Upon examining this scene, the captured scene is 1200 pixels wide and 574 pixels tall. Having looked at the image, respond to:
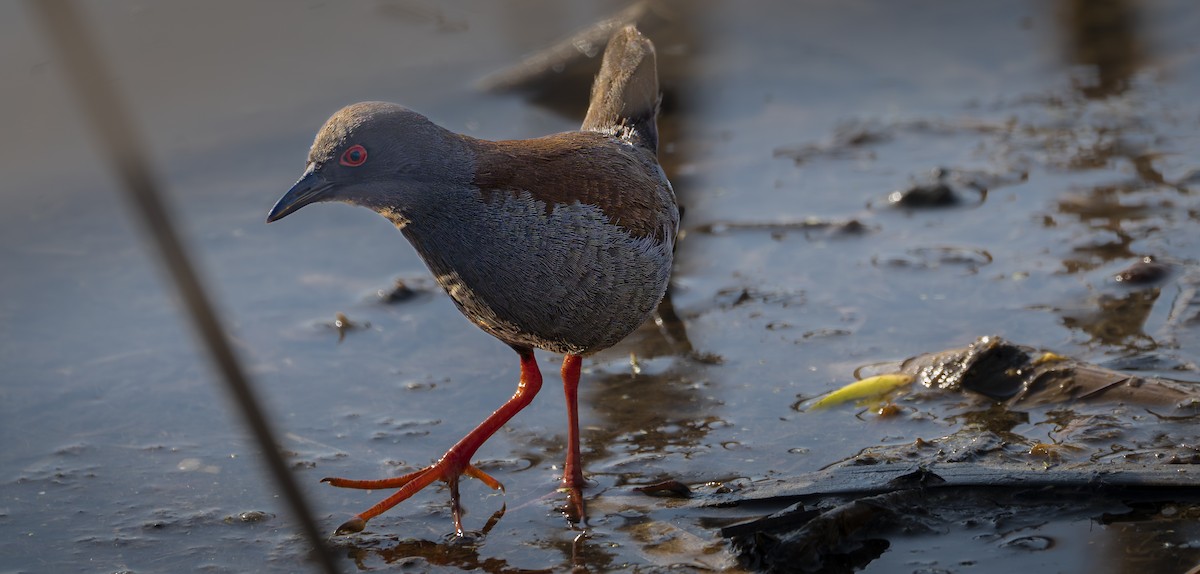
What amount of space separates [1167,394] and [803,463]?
4.26 feet

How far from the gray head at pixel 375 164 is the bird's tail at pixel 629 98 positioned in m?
1.31

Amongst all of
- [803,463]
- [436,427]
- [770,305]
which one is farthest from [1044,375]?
[436,427]

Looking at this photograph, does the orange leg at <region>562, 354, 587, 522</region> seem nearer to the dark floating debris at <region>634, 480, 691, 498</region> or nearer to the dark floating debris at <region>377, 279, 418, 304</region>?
the dark floating debris at <region>634, 480, 691, 498</region>

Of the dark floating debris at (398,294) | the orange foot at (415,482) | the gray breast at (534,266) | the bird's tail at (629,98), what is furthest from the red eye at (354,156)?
the dark floating debris at (398,294)

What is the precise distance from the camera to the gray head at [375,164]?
12.9 ft

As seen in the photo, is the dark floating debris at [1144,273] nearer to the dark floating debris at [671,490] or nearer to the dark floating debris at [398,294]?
the dark floating debris at [671,490]

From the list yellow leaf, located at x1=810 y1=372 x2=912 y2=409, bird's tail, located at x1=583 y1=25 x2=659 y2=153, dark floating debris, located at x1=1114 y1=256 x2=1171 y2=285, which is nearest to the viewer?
yellow leaf, located at x1=810 y1=372 x2=912 y2=409

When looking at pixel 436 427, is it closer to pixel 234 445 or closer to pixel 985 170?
pixel 234 445

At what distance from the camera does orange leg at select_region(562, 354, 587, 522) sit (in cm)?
439

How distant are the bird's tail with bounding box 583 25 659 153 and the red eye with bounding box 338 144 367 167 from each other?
4.77 ft

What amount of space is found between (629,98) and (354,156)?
1.59 meters

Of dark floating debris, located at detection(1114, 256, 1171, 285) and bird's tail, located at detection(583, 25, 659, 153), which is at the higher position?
bird's tail, located at detection(583, 25, 659, 153)

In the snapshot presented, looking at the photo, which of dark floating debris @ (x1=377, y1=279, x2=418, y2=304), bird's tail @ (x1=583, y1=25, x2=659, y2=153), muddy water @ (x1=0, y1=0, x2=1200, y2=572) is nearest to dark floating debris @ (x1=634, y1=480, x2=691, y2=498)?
muddy water @ (x1=0, y1=0, x2=1200, y2=572)

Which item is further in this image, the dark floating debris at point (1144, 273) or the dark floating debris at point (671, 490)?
the dark floating debris at point (1144, 273)
